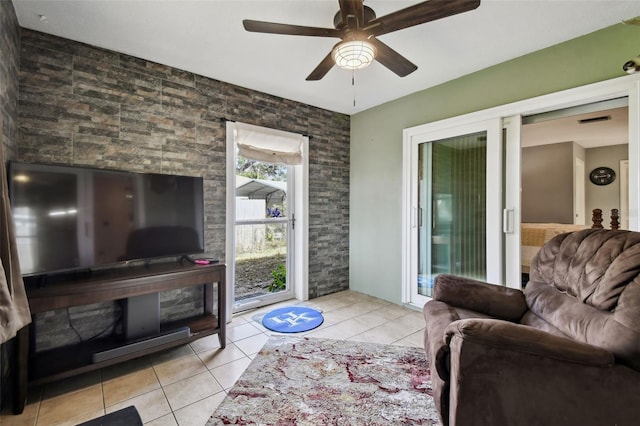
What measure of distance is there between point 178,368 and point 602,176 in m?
8.13

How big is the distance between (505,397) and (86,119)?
10.8ft

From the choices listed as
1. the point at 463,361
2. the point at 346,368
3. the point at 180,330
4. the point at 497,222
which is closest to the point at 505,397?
the point at 463,361

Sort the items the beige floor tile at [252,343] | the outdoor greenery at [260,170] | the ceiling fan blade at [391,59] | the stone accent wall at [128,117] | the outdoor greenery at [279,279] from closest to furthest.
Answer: the ceiling fan blade at [391,59]
the stone accent wall at [128,117]
the beige floor tile at [252,343]
the outdoor greenery at [260,170]
the outdoor greenery at [279,279]

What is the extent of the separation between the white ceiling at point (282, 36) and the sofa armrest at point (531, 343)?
1996mm

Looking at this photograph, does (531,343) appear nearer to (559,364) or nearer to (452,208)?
(559,364)

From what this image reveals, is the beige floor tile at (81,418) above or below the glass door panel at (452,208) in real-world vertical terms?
below

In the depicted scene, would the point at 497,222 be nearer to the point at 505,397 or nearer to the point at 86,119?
the point at 505,397

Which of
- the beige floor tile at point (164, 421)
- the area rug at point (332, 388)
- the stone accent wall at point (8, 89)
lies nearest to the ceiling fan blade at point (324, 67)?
the stone accent wall at point (8, 89)

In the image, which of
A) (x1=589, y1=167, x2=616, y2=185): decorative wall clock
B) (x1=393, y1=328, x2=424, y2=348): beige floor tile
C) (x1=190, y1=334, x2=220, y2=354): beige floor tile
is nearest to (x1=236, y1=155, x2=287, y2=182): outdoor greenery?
(x1=190, y1=334, x2=220, y2=354): beige floor tile

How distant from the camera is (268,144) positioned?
11.4ft

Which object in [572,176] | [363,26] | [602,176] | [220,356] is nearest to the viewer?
[363,26]

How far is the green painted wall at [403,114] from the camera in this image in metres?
2.27

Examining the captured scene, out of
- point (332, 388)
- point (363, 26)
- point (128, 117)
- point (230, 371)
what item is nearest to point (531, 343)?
point (332, 388)

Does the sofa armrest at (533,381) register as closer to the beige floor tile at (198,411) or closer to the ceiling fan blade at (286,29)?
the beige floor tile at (198,411)
